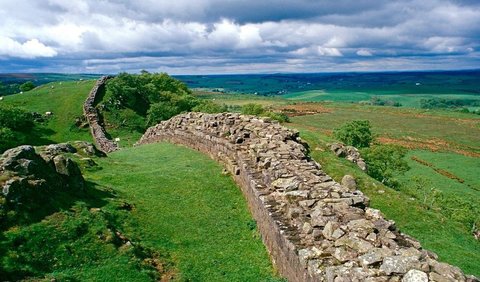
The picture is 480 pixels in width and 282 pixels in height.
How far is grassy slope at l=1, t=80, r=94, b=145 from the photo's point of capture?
5588cm

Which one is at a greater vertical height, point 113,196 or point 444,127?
point 113,196

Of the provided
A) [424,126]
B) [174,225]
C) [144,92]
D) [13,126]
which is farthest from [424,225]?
[424,126]

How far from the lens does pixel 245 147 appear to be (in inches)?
949

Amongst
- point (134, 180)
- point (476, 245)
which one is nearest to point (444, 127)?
point (476, 245)

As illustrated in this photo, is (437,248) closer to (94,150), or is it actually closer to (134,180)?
(134,180)

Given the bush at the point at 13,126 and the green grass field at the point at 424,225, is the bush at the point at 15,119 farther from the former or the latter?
the green grass field at the point at 424,225

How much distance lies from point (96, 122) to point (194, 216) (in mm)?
44902

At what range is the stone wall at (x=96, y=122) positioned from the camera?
49.5 meters

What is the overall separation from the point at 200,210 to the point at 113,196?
13.9 ft

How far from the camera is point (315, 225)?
43.2ft

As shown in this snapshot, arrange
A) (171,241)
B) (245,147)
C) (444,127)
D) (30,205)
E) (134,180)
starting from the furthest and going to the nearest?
(444,127), (245,147), (134,180), (171,241), (30,205)

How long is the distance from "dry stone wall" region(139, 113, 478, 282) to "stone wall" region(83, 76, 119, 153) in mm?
28977

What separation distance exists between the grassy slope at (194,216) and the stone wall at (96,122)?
23.1m

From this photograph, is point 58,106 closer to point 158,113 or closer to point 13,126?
point 13,126
